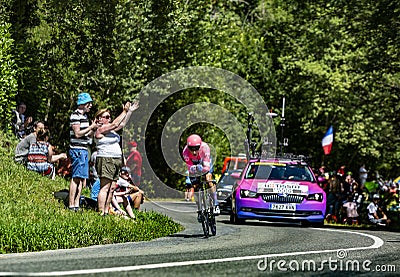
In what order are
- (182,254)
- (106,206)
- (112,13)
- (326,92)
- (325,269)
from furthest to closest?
(326,92), (112,13), (106,206), (182,254), (325,269)

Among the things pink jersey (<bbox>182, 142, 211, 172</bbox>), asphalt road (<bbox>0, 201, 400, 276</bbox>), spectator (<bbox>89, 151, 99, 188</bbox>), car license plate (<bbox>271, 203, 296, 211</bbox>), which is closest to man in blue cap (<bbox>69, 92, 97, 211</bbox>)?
pink jersey (<bbox>182, 142, 211, 172</bbox>)

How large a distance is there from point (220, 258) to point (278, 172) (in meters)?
12.5

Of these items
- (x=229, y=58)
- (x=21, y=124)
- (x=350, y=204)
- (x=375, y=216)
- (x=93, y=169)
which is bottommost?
(x=375, y=216)

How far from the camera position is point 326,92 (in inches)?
2040

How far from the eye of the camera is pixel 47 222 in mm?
13086

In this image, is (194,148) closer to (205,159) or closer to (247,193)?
(205,159)

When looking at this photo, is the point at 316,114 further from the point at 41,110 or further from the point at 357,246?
the point at 357,246

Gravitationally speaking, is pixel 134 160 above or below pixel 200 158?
below

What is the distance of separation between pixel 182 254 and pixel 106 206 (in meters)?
5.43

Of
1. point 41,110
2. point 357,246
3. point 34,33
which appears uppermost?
point 34,33

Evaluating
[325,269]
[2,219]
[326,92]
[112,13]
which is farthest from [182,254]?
[326,92]

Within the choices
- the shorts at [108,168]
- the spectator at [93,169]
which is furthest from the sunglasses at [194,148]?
the spectator at [93,169]

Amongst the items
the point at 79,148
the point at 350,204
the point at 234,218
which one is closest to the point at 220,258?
Answer: the point at 79,148

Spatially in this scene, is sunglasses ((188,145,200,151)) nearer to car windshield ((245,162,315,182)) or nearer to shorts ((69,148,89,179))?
shorts ((69,148,89,179))
